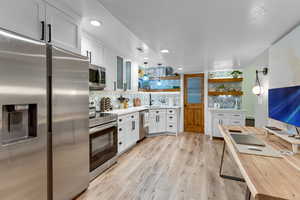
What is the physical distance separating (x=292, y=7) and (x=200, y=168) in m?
2.50

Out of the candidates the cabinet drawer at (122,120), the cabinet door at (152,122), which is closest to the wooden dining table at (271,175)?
the cabinet drawer at (122,120)

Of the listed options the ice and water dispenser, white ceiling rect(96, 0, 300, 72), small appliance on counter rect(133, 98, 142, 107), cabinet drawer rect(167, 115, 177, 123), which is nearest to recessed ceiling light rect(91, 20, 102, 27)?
white ceiling rect(96, 0, 300, 72)

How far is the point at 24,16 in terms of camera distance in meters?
1.33

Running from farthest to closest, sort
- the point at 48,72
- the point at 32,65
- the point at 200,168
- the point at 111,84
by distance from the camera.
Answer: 1. the point at 111,84
2. the point at 200,168
3. the point at 48,72
4. the point at 32,65

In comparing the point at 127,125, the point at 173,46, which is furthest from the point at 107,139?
the point at 173,46

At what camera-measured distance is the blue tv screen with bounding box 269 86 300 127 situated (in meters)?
1.49

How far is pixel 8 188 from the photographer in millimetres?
1150

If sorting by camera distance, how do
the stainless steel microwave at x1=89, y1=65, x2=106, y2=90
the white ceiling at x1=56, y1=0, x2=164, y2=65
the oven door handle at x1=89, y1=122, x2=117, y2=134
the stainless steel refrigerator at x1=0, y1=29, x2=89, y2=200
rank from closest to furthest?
1. the stainless steel refrigerator at x1=0, y1=29, x2=89, y2=200
2. the white ceiling at x1=56, y1=0, x2=164, y2=65
3. the oven door handle at x1=89, y1=122, x2=117, y2=134
4. the stainless steel microwave at x1=89, y1=65, x2=106, y2=90

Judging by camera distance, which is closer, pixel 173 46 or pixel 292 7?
pixel 292 7

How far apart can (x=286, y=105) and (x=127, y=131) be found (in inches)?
109

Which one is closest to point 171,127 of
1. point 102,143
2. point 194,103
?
point 194,103

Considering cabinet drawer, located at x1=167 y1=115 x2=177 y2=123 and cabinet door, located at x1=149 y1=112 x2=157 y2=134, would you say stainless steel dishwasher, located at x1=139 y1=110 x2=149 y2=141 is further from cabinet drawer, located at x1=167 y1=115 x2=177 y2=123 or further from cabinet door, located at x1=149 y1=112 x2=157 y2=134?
cabinet drawer, located at x1=167 y1=115 x2=177 y2=123

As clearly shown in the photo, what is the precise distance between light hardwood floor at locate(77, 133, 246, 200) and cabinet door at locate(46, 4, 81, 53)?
1940 mm

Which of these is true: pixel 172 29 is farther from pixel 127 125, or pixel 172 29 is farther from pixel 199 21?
pixel 127 125
